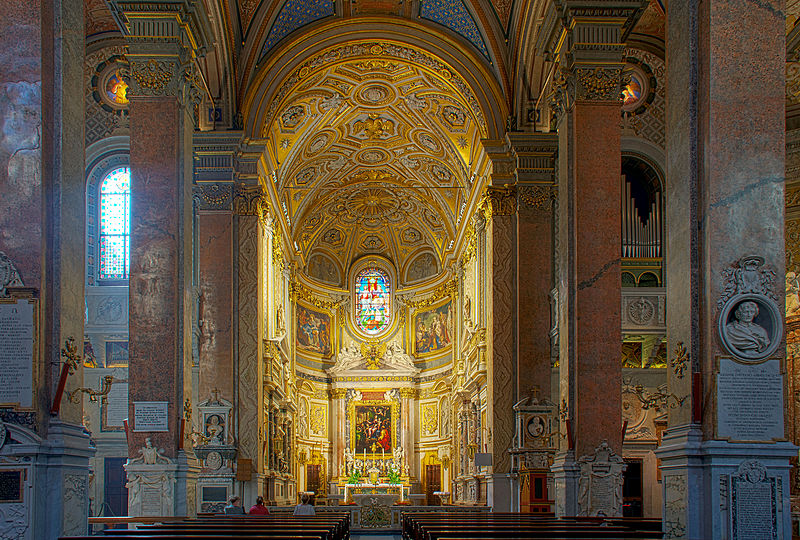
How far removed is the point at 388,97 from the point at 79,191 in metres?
20.0

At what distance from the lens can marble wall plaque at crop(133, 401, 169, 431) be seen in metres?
12.3

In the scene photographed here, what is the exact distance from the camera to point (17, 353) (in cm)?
798

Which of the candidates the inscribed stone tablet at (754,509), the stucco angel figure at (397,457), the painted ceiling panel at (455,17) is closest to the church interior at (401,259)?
the inscribed stone tablet at (754,509)

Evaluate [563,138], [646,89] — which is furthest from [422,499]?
[563,138]

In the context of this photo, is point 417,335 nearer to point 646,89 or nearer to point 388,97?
point 388,97

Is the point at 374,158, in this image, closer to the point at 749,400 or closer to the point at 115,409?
the point at 115,409

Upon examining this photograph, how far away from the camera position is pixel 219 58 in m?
19.7

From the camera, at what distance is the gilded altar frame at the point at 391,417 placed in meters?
38.6

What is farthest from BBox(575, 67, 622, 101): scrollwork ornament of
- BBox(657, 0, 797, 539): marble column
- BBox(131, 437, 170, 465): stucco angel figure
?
BBox(131, 437, 170, 465): stucco angel figure

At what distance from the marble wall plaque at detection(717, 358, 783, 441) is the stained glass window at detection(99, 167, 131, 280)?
61.6 ft

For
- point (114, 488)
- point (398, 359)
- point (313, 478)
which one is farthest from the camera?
point (398, 359)

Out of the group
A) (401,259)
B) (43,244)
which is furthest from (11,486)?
(401,259)

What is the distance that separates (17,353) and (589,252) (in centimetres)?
824

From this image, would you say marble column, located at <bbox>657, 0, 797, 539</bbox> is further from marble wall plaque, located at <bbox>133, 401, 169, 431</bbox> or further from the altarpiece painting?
the altarpiece painting
